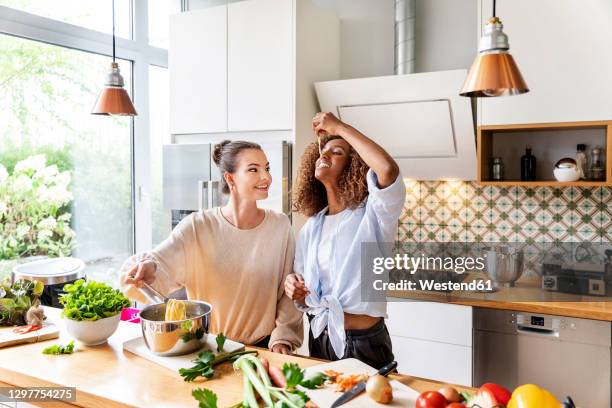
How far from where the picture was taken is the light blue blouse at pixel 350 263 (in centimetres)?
184

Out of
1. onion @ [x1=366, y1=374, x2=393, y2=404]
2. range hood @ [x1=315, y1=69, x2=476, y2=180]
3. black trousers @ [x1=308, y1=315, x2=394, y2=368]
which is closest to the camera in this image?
onion @ [x1=366, y1=374, x2=393, y2=404]

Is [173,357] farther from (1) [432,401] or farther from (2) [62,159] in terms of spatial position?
(2) [62,159]

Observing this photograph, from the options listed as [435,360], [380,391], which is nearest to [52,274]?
[380,391]

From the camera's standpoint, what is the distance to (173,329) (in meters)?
1.53

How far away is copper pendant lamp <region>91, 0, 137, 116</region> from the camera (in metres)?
2.20

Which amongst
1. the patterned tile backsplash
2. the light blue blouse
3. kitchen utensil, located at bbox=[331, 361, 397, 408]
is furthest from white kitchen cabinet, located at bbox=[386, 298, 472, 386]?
kitchen utensil, located at bbox=[331, 361, 397, 408]

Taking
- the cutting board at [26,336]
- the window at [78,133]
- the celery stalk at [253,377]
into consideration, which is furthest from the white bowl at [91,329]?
the window at [78,133]

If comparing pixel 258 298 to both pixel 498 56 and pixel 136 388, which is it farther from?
pixel 498 56

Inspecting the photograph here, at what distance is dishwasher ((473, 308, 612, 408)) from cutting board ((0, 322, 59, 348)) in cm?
199

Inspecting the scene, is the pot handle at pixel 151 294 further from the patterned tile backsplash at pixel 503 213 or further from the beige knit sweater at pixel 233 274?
the patterned tile backsplash at pixel 503 213

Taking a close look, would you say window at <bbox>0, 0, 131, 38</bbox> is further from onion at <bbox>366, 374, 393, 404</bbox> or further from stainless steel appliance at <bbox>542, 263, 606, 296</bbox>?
stainless steel appliance at <bbox>542, 263, 606, 296</bbox>

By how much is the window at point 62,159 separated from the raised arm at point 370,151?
77.7 inches

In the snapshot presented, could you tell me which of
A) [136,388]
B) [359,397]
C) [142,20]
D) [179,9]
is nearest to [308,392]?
[359,397]

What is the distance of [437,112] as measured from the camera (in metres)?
2.95
